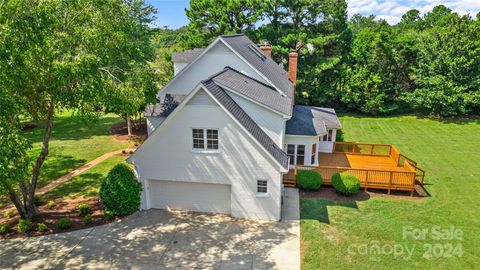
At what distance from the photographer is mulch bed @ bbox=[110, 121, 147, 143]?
3030 centimetres

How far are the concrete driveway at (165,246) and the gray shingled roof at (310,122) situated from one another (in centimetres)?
763

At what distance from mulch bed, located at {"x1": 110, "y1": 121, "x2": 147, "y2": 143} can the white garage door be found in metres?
14.1

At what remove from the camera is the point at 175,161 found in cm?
1548

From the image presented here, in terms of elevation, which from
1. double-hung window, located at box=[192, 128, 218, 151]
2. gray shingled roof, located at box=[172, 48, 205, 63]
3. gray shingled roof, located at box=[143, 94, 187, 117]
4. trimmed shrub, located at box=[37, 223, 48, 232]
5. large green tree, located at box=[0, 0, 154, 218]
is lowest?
trimmed shrub, located at box=[37, 223, 48, 232]

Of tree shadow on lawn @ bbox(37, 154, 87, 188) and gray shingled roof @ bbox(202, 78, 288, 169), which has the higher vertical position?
gray shingled roof @ bbox(202, 78, 288, 169)

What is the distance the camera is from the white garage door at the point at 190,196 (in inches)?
632

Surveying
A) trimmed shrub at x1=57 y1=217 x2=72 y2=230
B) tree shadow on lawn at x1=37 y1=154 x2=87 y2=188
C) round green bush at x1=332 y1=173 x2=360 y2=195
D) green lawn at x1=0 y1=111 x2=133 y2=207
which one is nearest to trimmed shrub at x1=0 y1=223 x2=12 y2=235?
trimmed shrub at x1=57 y1=217 x2=72 y2=230

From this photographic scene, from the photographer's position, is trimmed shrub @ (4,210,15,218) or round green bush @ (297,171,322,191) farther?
round green bush @ (297,171,322,191)

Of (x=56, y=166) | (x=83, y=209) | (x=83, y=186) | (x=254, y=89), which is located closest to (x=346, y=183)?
(x=254, y=89)

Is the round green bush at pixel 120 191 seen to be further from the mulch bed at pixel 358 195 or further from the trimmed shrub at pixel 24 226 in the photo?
the mulch bed at pixel 358 195

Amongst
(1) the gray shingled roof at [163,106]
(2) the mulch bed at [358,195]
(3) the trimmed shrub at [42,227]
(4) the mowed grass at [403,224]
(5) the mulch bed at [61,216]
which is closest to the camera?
(4) the mowed grass at [403,224]

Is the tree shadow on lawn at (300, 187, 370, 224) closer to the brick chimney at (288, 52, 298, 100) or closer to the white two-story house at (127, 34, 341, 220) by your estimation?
the white two-story house at (127, 34, 341, 220)

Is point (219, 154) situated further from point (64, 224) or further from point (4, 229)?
point (4, 229)

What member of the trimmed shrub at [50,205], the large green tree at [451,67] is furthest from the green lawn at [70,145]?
the large green tree at [451,67]
